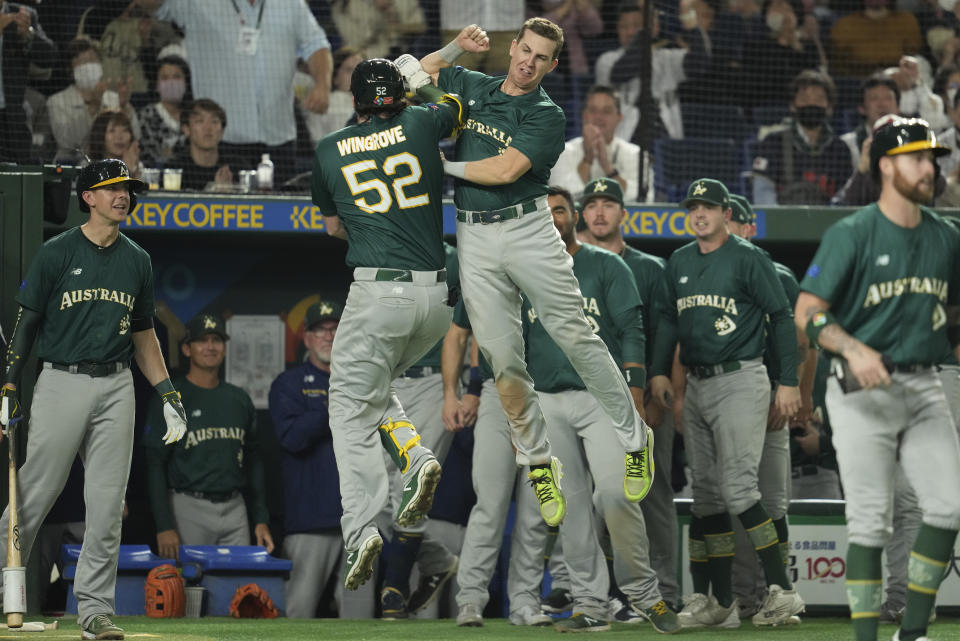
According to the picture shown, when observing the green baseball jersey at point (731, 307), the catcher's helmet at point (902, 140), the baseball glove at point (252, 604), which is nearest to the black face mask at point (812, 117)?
the green baseball jersey at point (731, 307)

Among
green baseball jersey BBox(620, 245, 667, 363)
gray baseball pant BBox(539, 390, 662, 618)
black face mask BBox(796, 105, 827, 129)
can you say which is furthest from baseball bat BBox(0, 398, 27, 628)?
black face mask BBox(796, 105, 827, 129)

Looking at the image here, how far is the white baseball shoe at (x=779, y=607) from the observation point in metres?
7.29

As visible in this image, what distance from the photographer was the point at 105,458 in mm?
6668

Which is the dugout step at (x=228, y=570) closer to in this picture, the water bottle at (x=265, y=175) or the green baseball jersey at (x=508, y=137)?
the water bottle at (x=265, y=175)

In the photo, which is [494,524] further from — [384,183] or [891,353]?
[891,353]

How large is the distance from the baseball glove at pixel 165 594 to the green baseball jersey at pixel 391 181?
297cm

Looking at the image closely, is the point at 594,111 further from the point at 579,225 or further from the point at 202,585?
the point at 202,585

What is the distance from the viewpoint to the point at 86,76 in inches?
376

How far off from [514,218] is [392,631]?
7.84ft

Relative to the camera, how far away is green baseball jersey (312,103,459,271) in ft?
19.4

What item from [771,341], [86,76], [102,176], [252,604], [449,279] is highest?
[86,76]

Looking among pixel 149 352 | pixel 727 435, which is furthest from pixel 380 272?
pixel 727 435

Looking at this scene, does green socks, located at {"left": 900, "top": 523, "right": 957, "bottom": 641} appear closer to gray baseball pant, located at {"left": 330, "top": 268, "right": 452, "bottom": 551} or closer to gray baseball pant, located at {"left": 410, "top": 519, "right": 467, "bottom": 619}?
gray baseball pant, located at {"left": 330, "top": 268, "right": 452, "bottom": 551}

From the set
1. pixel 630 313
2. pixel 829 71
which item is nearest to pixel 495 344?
pixel 630 313
